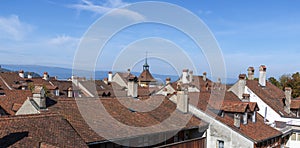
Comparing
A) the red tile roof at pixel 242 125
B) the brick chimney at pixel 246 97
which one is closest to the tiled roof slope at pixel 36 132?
the red tile roof at pixel 242 125

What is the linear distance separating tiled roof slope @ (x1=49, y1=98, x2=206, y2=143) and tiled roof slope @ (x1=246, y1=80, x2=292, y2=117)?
13462 millimetres

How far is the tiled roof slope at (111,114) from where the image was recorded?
1783 centimetres

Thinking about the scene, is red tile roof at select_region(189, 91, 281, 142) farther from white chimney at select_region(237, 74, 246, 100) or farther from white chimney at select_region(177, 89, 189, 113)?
white chimney at select_region(237, 74, 246, 100)

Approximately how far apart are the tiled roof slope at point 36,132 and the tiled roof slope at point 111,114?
4.67 feet

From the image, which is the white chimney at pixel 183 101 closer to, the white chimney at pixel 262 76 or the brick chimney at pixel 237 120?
the brick chimney at pixel 237 120

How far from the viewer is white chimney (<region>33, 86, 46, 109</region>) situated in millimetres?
19052

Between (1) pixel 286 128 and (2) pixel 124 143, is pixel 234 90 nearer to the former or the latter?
(1) pixel 286 128

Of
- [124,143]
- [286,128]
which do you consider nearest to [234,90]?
[286,128]

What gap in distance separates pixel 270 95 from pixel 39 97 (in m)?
29.8

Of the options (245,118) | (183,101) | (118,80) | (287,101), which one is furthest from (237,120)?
(118,80)

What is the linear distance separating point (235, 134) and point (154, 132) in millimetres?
8470

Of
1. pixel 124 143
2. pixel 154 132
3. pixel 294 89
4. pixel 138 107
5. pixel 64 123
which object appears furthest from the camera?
pixel 294 89

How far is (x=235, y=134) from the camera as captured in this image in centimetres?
2575

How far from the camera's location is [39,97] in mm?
19203
